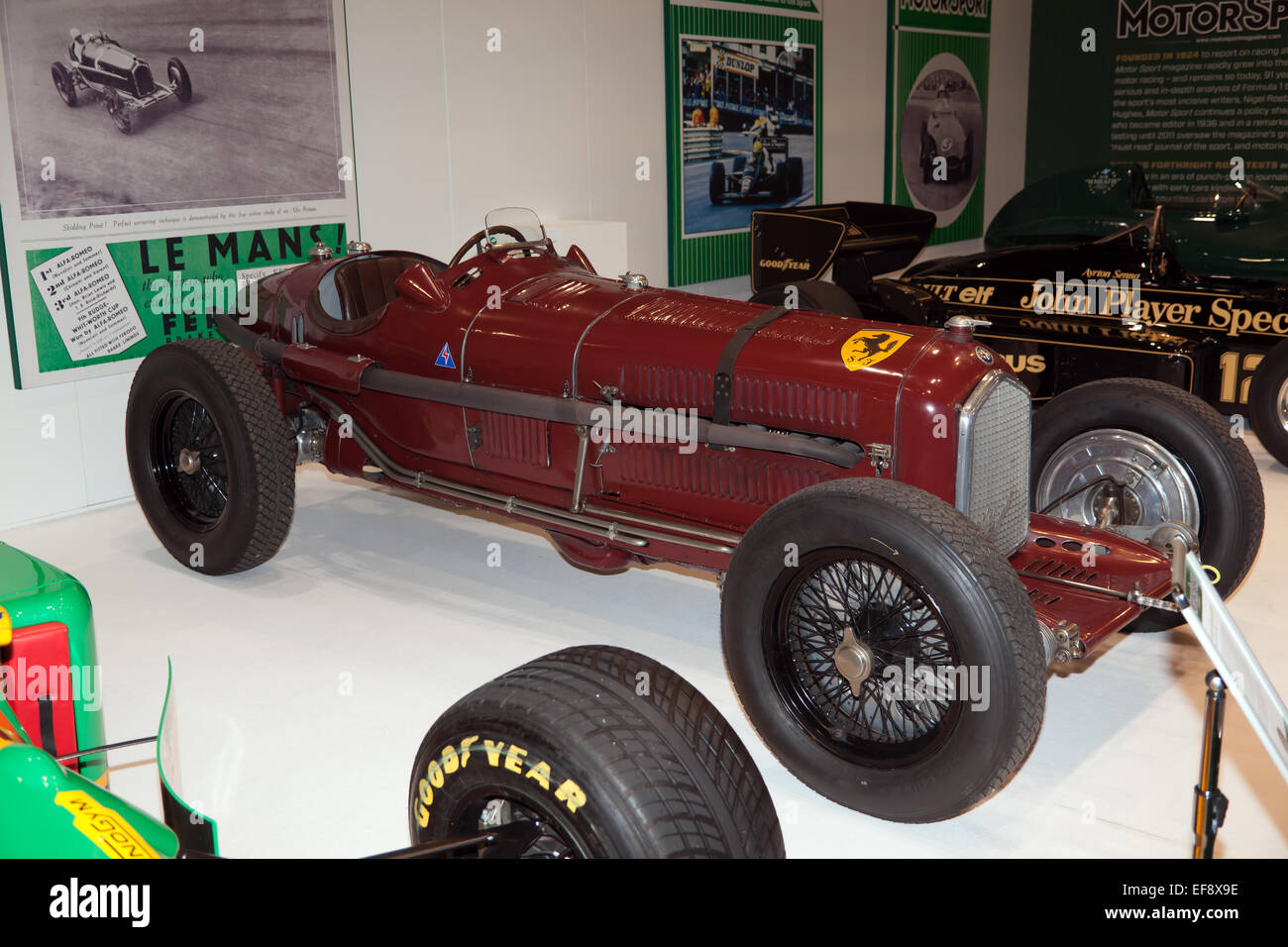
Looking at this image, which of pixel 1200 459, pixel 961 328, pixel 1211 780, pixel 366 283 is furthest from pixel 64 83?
pixel 1211 780

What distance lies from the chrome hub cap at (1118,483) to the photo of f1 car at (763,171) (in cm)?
602

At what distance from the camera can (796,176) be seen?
430 inches

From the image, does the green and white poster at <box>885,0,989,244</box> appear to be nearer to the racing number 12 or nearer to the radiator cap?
the racing number 12

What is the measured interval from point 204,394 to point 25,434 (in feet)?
5.65

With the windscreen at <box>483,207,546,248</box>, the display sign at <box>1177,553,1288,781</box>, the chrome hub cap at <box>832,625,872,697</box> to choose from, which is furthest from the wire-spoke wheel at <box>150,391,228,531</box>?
the display sign at <box>1177,553,1288,781</box>

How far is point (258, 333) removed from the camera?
529 centimetres

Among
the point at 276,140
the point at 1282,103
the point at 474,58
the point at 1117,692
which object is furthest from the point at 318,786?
the point at 1282,103

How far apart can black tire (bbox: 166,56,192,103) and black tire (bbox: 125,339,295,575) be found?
191 cm

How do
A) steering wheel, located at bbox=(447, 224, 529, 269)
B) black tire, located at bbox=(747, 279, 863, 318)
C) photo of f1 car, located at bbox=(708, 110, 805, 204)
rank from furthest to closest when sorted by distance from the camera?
photo of f1 car, located at bbox=(708, 110, 805, 204) < black tire, located at bbox=(747, 279, 863, 318) < steering wheel, located at bbox=(447, 224, 529, 269)

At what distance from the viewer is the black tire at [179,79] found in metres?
6.16

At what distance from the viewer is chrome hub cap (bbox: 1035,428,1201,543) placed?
13.8 ft

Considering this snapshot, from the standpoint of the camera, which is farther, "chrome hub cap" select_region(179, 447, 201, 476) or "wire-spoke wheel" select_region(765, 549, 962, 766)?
"chrome hub cap" select_region(179, 447, 201, 476)
